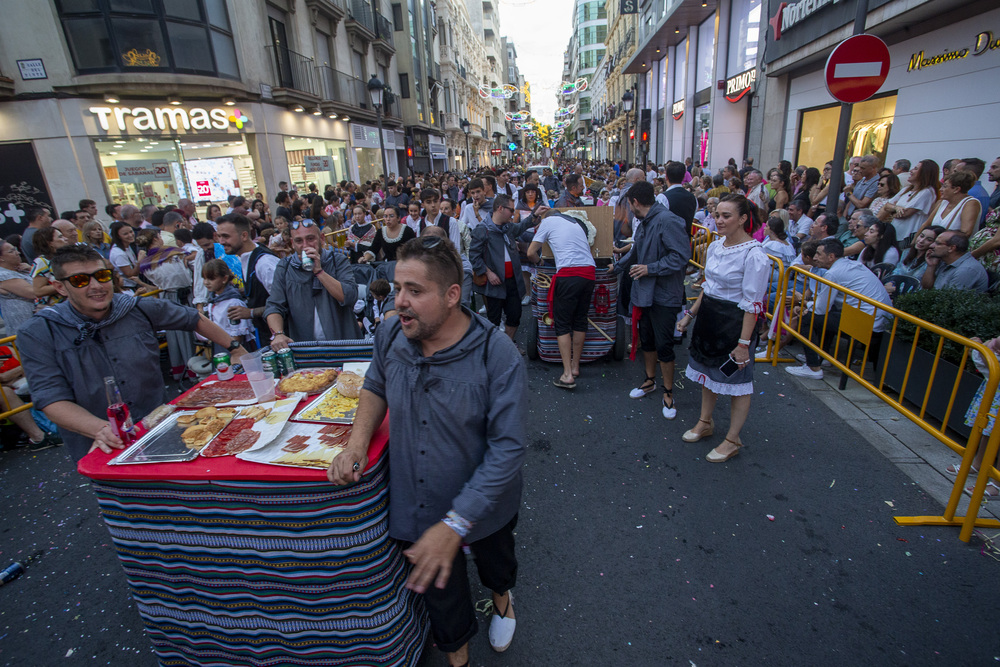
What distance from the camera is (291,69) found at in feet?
56.4

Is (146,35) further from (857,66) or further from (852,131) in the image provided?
(852,131)

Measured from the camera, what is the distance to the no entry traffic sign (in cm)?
505

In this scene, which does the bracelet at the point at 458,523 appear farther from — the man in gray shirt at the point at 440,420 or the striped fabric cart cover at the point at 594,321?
the striped fabric cart cover at the point at 594,321

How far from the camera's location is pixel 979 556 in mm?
2910

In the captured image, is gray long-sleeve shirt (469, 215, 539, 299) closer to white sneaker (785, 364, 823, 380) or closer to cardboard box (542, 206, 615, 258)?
cardboard box (542, 206, 615, 258)

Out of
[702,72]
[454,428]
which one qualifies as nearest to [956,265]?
[454,428]

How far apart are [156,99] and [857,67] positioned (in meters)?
16.3

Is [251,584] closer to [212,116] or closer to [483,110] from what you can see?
[212,116]

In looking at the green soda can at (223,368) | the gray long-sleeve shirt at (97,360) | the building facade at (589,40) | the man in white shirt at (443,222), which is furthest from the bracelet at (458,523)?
the building facade at (589,40)

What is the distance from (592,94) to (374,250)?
254 ft

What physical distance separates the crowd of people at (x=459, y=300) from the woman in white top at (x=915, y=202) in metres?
0.02

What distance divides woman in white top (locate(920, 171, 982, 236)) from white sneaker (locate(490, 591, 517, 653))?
6.30 metres

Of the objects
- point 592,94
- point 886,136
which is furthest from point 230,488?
point 592,94

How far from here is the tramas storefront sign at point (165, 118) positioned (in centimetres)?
1286
